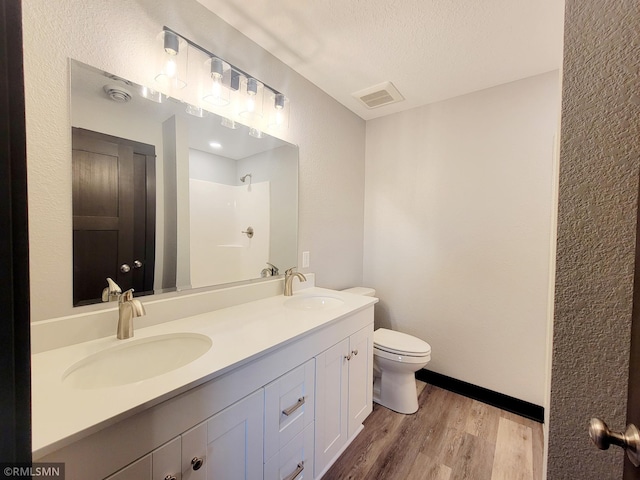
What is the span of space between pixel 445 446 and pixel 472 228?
148cm

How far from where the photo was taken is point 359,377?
1.58m

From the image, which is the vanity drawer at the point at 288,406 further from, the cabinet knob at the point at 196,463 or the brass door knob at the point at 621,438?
the brass door knob at the point at 621,438

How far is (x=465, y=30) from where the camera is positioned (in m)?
1.43

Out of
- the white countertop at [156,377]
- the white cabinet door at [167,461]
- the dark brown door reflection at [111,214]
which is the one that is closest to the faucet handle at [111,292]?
the dark brown door reflection at [111,214]

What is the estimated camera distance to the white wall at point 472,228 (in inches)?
69.6

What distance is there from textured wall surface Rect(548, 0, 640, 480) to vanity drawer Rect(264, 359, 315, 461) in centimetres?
83

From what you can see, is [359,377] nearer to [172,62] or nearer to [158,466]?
[158,466]

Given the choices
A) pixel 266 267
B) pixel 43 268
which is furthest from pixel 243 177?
pixel 43 268

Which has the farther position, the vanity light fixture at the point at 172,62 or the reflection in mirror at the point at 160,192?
the vanity light fixture at the point at 172,62

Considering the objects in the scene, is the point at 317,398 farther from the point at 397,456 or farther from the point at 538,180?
the point at 538,180

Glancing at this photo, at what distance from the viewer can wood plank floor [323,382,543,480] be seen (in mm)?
1385

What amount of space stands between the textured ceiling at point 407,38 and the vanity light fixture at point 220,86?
10.4 inches

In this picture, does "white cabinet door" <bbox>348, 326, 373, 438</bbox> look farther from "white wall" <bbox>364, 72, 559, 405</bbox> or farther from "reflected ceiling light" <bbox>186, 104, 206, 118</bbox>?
"reflected ceiling light" <bbox>186, 104, 206, 118</bbox>

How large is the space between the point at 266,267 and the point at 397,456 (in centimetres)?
136
